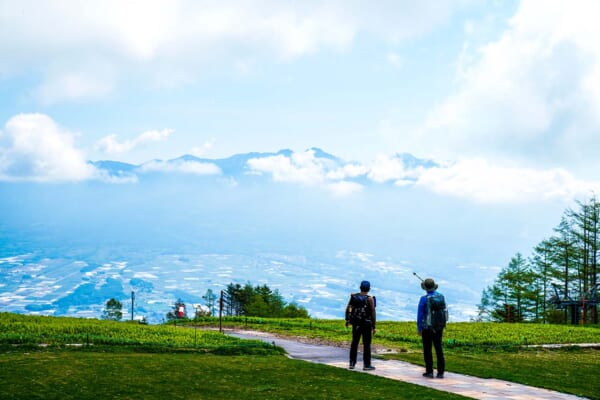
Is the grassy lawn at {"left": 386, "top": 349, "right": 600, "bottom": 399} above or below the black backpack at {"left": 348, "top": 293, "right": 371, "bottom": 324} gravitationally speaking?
below

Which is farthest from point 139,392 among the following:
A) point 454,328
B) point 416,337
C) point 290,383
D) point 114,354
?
point 454,328

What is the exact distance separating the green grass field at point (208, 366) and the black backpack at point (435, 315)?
185 centimetres

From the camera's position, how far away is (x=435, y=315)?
15141 mm

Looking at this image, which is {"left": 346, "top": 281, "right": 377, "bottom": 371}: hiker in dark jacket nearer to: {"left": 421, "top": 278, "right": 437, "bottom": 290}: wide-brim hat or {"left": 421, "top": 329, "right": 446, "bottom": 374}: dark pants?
{"left": 421, "top": 329, "right": 446, "bottom": 374}: dark pants

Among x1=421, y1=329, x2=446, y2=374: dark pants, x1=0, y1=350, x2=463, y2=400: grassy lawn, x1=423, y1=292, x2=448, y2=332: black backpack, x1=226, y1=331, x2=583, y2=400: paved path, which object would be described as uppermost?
x1=423, y1=292, x2=448, y2=332: black backpack

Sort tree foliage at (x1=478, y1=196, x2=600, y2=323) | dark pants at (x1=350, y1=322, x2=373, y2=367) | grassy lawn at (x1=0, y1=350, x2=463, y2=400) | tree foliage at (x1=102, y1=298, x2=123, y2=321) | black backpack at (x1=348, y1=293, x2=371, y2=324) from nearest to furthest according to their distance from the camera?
1. grassy lawn at (x1=0, y1=350, x2=463, y2=400)
2. dark pants at (x1=350, y1=322, x2=373, y2=367)
3. black backpack at (x1=348, y1=293, x2=371, y2=324)
4. tree foliage at (x1=478, y1=196, x2=600, y2=323)
5. tree foliage at (x1=102, y1=298, x2=123, y2=321)

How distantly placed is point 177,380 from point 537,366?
1103 centimetres

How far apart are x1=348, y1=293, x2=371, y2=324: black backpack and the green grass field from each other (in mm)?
1550

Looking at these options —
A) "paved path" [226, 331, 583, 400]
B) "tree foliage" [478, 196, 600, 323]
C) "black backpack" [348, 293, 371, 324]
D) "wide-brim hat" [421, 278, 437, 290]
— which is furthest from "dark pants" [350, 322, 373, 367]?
"tree foliage" [478, 196, 600, 323]

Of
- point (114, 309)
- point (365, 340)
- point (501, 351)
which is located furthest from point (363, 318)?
point (114, 309)

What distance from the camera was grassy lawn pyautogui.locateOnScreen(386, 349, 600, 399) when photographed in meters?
14.9

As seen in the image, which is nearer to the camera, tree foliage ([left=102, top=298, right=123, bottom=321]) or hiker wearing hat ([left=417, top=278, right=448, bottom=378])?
hiker wearing hat ([left=417, top=278, right=448, bottom=378])

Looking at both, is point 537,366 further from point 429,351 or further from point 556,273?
point 556,273

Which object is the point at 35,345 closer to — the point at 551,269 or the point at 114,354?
the point at 114,354
